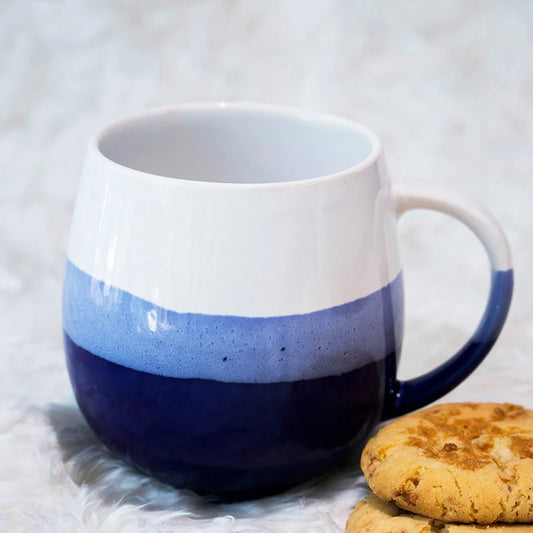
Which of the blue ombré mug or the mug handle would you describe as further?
the mug handle

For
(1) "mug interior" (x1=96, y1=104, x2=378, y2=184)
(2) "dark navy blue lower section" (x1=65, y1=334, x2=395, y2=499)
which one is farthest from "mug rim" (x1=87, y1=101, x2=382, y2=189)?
(2) "dark navy blue lower section" (x1=65, y1=334, x2=395, y2=499)

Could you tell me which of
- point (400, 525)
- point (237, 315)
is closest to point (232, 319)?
point (237, 315)

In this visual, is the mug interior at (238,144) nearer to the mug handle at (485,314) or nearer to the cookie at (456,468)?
the mug handle at (485,314)

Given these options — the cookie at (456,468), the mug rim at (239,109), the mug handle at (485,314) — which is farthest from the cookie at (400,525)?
the mug rim at (239,109)

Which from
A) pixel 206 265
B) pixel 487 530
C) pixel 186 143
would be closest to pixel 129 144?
pixel 186 143

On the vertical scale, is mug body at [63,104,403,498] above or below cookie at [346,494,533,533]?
above

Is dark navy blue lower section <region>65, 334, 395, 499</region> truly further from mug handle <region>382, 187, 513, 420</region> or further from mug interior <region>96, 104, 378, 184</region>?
mug interior <region>96, 104, 378, 184</region>
